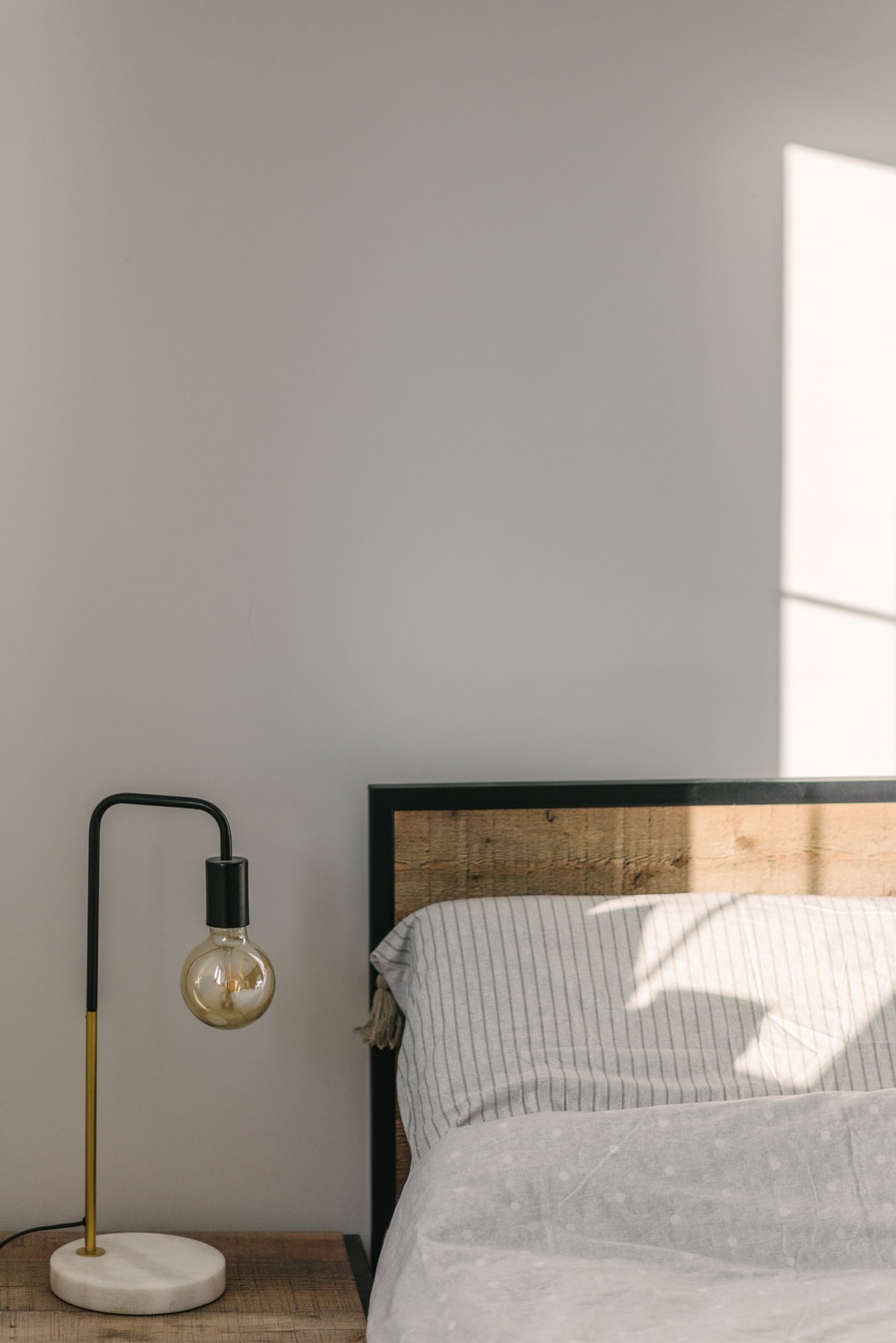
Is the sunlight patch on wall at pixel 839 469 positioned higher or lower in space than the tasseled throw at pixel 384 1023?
higher

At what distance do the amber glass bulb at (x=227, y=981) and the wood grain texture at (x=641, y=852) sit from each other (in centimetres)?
30

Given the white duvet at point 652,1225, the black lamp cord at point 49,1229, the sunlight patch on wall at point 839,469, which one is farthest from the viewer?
the sunlight patch on wall at point 839,469

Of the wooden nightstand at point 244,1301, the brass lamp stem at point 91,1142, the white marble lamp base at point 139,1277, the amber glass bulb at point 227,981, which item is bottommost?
the wooden nightstand at point 244,1301

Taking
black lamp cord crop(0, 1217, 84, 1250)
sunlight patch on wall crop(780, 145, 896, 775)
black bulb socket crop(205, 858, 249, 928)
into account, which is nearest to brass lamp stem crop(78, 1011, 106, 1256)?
black lamp cord crop(0, 1217, 84, 1250)

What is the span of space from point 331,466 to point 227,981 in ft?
2.67

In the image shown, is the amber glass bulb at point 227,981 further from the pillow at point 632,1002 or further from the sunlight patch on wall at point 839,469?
the sunlight patch on wall at point 839,469

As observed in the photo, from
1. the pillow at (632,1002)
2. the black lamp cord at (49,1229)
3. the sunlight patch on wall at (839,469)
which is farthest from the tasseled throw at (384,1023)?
the sunlight patch on wall at (839,469)

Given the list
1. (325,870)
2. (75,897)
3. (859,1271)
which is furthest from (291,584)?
(859,1271)

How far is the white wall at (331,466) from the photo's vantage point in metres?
A: 1.79

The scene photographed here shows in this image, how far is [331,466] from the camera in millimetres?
1845

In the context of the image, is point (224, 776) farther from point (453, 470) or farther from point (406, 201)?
point (406, 201)

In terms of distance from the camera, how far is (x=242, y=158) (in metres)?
1.83

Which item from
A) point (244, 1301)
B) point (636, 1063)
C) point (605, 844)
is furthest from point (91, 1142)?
point (605, 844)

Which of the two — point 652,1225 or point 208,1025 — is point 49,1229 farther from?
point 652,1225
